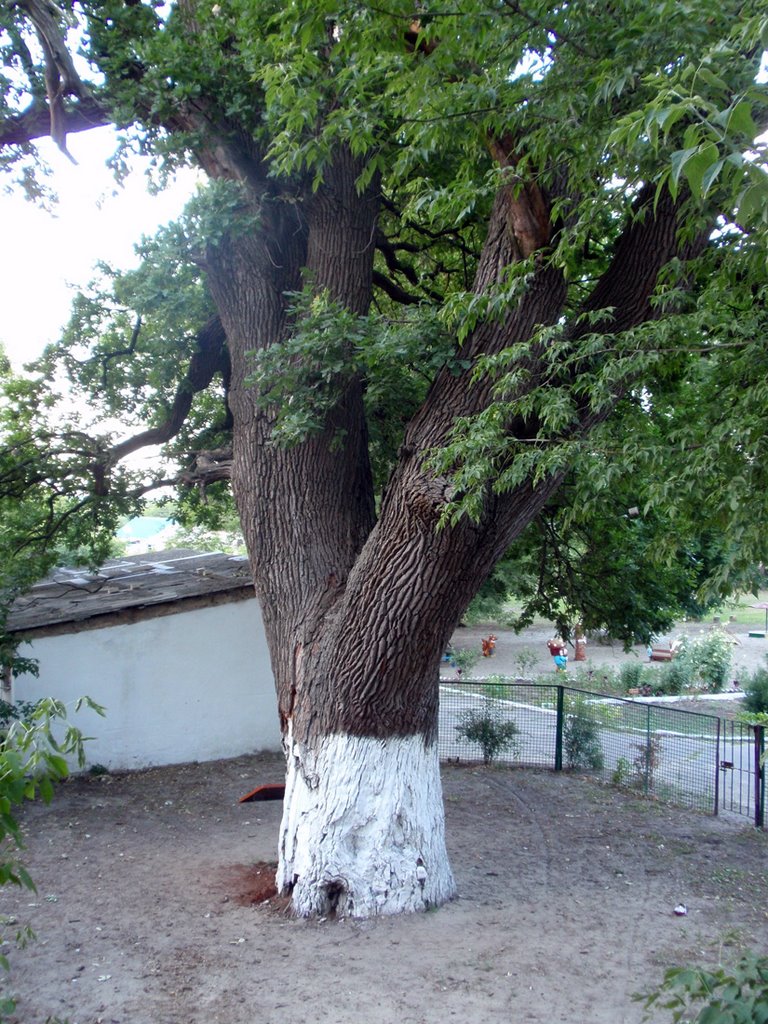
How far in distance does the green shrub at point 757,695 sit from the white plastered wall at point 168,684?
11.6 metres

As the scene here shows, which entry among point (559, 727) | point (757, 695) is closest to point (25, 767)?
point (559, 727)

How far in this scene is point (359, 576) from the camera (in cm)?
679

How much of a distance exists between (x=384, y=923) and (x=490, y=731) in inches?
279

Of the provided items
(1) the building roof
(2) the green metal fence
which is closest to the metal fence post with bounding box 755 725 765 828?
(2) the green metal fence

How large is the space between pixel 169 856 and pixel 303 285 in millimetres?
5642

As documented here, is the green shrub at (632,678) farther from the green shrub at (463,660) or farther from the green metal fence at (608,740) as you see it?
the green metal fence at (608,740)

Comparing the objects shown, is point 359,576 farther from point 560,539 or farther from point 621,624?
point 621,624

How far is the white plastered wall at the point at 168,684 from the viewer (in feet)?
41.0

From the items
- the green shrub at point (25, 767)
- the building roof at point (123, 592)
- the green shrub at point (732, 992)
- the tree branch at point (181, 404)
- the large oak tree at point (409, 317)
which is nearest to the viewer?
the green shrub at point (732, 992)

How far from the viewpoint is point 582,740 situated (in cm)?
1316

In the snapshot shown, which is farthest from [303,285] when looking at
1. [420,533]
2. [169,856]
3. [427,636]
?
[169,856]

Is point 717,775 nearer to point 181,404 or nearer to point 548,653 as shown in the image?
point 181,404

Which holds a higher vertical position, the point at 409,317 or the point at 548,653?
the point at 409,317

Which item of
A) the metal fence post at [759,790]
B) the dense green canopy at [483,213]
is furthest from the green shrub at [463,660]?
the dense green canopy at [483,213]
